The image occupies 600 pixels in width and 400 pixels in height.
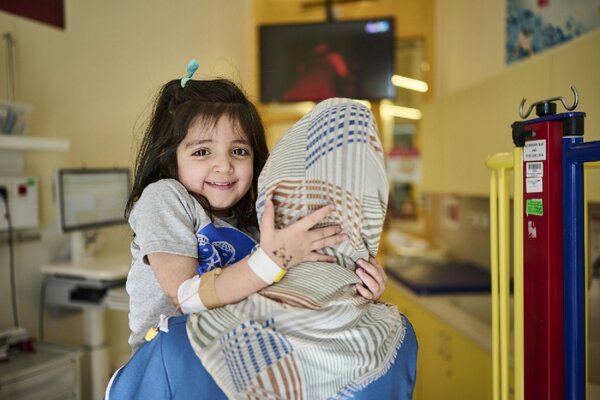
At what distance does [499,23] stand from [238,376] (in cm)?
292

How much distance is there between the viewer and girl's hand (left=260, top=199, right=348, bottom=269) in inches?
32.8

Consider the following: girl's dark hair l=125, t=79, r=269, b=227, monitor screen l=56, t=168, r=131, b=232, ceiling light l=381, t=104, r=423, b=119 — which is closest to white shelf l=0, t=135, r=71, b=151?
monitor screen l=56, t=168, r=131, b=232

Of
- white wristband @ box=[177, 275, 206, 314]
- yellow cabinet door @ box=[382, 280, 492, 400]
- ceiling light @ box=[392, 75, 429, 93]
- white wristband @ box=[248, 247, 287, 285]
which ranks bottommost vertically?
yellow cabinet door @ box=[382, 280, 492, 400]

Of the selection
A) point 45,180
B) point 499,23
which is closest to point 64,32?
point 45,180

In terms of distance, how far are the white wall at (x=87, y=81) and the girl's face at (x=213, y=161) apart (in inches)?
51.1

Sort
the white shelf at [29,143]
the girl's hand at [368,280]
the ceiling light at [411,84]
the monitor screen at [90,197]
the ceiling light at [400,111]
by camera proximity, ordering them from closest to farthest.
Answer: the girl's hand at [368,280] → the white shelf at [29,143] → the monitor screen at [90,197] → the ceiling light at [411,84] → the ceiling light at [400,111]

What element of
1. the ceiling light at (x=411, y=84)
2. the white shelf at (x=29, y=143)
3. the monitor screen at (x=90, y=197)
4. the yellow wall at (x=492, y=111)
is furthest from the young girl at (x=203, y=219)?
the ceiling light at (x=411, y=84)

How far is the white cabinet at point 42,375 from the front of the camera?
2.08 m

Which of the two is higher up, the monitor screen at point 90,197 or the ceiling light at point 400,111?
the ceiling light at point 400,111

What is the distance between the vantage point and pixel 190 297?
0.87m

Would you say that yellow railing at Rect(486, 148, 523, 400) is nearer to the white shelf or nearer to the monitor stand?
the white shelf

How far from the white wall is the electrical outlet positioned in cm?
14

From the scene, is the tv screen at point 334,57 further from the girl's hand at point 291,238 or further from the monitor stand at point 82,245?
the girl's hand at point 291,238

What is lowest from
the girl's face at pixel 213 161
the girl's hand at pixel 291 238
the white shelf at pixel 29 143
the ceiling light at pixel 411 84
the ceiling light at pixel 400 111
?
the girl's hand at pixel 291 238
